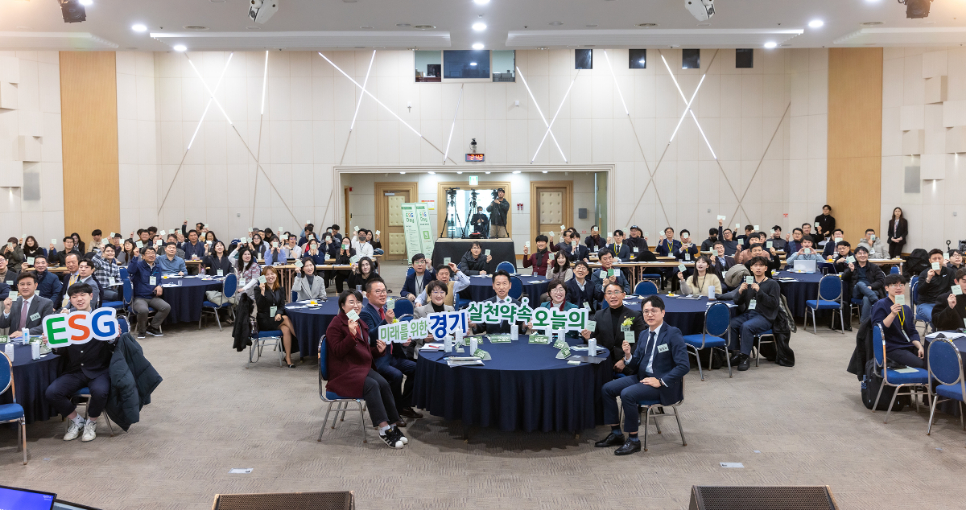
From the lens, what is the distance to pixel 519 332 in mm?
6961

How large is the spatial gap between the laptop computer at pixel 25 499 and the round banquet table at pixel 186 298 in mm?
8650

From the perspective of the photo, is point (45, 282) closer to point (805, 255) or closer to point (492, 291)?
point (492, 291)

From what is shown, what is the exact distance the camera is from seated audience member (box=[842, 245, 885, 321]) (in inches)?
388

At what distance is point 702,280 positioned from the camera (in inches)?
356

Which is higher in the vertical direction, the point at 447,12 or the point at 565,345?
the point at 447,12

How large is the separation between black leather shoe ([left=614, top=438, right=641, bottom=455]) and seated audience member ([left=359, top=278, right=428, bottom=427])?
5.86 feet

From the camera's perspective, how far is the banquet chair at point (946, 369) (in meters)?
5.59

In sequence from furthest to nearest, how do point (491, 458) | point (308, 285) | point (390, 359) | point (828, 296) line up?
point (828, 296) → point (308, 285) → point (390, 359) → point (491, 458)

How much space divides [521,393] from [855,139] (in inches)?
542

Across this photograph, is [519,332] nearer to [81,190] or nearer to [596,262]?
[596,262]

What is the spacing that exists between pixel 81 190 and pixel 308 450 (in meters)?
13.1

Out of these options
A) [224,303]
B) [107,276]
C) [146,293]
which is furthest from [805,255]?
[107,276]

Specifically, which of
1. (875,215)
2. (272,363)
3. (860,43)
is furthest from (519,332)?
(875,215)

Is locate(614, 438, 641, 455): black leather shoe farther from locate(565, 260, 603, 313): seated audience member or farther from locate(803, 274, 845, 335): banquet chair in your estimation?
locate(803, 274, 845, 335): banquet chair
